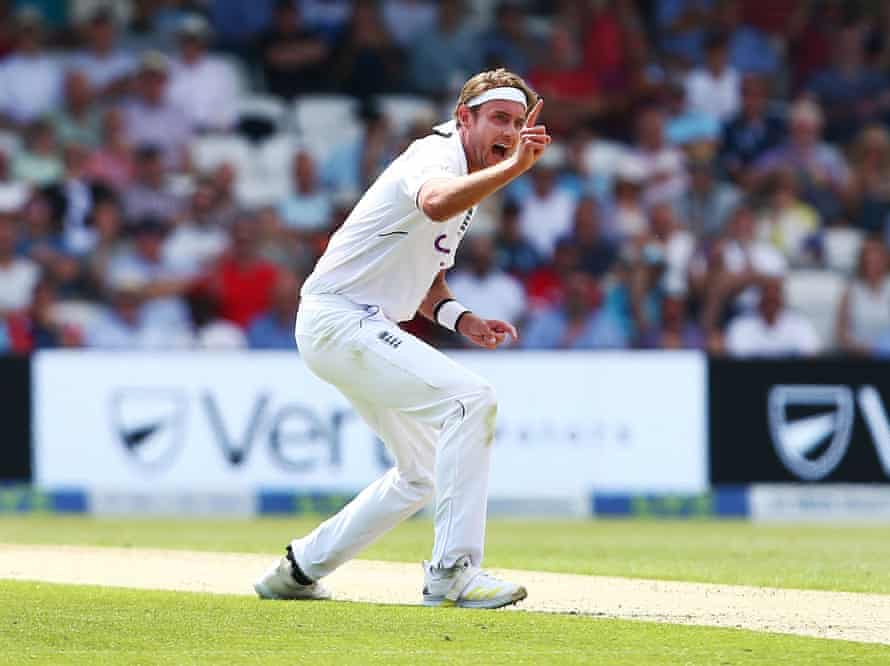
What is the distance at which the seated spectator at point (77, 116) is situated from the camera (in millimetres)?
16344

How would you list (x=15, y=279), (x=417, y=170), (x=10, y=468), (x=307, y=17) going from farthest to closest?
(x=307, y=17) < (x=15, y=279) < (x=10, y=468) < (x=417, y=170)

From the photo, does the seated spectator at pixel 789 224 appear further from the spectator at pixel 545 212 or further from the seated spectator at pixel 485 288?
the seated spectator at pixel 485 288

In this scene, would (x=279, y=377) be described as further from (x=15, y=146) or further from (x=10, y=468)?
(x=15, y=146)

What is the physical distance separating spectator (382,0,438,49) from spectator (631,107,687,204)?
2.44 metres

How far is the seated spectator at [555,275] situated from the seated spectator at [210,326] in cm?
234

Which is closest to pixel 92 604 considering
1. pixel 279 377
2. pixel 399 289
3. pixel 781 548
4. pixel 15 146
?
pixel 399 289

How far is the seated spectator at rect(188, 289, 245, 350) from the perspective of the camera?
14492mm

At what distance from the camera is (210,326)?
47.8 ft

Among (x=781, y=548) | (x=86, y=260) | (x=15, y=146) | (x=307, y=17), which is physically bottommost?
(x=781, y=548)

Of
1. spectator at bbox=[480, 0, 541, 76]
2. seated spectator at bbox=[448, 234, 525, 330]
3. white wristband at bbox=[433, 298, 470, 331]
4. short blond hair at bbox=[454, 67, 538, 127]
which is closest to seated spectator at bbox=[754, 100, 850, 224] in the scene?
spectator at bbox=[480, 0, 541, 76]

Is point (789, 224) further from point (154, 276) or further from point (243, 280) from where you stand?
point (154, 276)

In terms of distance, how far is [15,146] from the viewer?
16328 millimetres

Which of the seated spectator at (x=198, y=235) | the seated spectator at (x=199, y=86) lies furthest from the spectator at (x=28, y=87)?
the seated spectator at (x=198, y=235)

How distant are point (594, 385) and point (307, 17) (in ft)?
18.6
